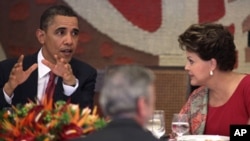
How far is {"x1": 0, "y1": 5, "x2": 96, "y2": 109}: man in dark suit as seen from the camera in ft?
8.58

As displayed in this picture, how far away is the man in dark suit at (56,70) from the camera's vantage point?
2.62 metres

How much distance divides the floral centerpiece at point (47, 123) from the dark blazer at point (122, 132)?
399 mm

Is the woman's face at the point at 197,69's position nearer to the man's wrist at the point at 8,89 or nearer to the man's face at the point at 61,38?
the man's face at the point at 61,38

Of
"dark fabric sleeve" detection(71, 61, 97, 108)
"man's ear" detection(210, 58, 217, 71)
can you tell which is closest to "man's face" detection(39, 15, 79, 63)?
"dark fabric sleeve" detection(71, 61, 97, 108)

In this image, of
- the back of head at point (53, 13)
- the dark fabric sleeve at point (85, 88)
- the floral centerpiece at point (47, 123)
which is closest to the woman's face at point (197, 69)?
the dark fabric sleeve at point (85, 88)

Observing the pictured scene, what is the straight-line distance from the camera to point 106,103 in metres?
1.34

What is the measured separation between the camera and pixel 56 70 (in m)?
2.59

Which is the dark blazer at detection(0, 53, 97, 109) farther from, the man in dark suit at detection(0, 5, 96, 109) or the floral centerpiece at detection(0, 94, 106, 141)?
the floral centerpiece at detection(0, 94, 106, 141)

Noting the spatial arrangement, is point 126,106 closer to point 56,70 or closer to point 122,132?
point 122,132

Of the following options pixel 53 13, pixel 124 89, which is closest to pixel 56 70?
pixel 53 13

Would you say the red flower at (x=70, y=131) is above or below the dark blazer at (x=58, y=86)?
below

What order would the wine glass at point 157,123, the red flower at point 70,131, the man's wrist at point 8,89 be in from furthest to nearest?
the man's wrist at point 8,89
the wine glass at point 157,123
the red flower at point 70,131

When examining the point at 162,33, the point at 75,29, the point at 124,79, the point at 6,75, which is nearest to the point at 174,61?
the point at 162,33

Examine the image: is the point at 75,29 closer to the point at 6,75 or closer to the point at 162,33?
the point at 6,75
